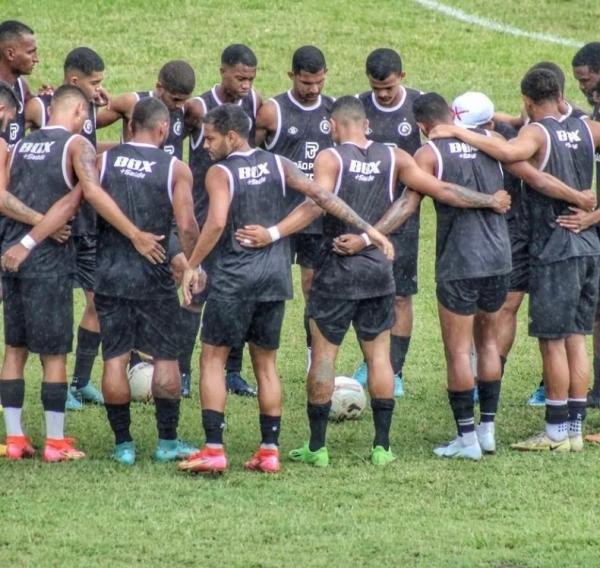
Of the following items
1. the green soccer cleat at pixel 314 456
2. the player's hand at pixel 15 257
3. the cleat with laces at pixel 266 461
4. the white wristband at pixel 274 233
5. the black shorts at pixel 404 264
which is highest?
the white wristband at pixel 274 233

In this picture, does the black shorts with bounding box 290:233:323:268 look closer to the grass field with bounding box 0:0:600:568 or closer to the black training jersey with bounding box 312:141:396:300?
the grass field with bounding box 0:0:600:568

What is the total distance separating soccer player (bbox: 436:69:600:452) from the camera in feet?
39.6

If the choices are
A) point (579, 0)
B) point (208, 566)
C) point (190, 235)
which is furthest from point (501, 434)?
point (579, 0)

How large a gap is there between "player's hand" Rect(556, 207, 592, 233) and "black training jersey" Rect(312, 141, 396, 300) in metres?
1.38

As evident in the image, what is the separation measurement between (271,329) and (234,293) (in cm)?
41

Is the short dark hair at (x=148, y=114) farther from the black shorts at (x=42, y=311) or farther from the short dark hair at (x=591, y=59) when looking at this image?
the short dark hair at (x=591, y=59)

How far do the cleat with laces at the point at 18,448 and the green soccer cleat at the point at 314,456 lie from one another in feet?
6.31

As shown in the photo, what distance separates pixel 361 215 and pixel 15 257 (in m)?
2.46

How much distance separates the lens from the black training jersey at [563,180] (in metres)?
12.0

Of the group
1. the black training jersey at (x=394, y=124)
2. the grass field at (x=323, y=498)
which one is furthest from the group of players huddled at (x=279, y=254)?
the black training jersey at (x=394, y=124)

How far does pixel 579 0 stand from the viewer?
32062mm

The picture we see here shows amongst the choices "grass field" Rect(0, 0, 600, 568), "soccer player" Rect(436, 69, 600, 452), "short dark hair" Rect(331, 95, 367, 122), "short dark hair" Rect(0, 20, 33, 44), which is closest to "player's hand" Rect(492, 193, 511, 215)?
"soccer player" Rect(436, 69, 600, 452)

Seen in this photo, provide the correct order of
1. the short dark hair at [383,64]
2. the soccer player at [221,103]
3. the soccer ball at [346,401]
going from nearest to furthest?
1. the soccer ball at [346,401]
2. the short dark hair at [383,64]
3. the soccer player at [221,103]

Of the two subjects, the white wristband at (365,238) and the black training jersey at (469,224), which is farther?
the black training jersey at (469,224)
